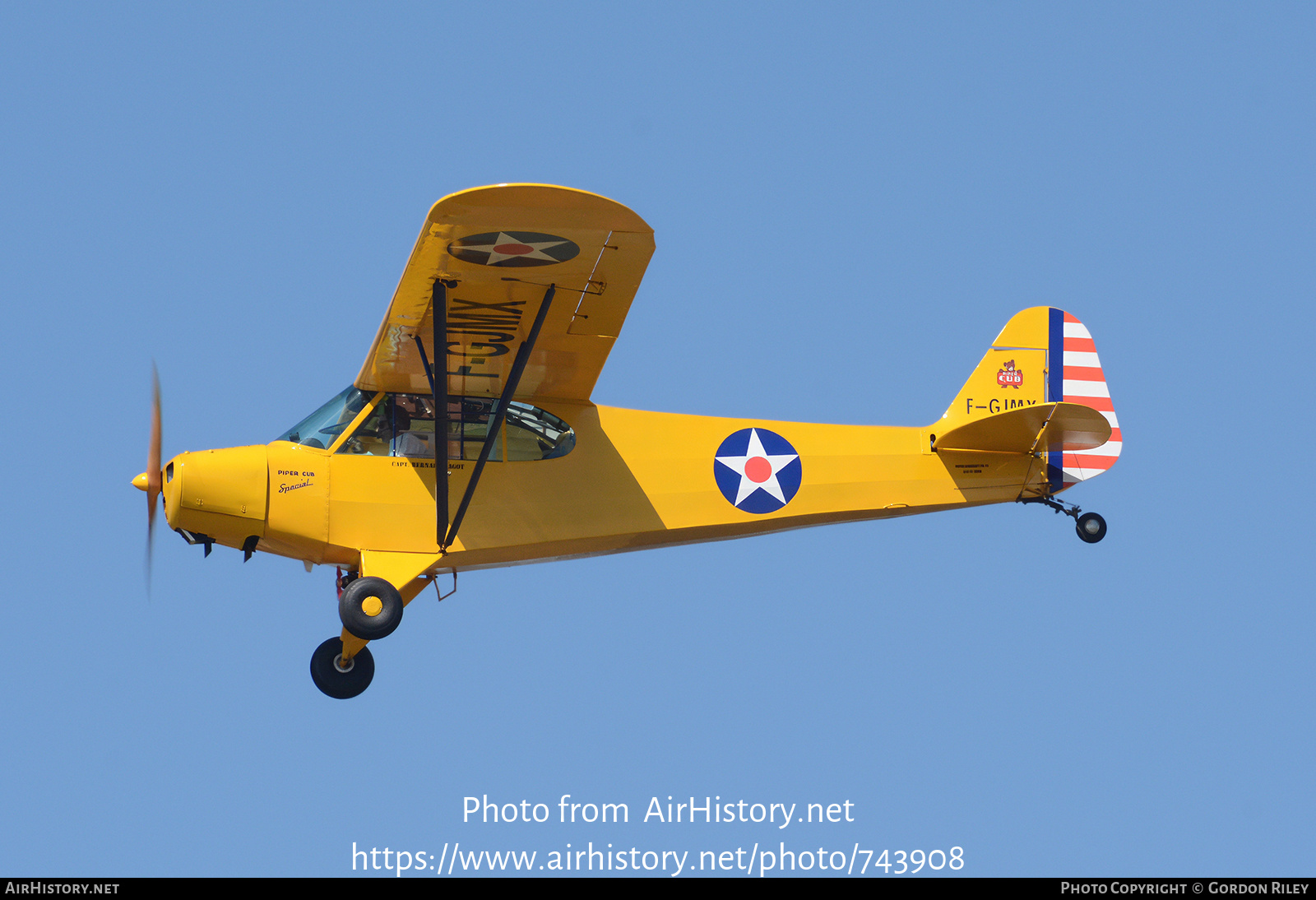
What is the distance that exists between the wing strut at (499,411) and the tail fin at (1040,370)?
4.57 meters

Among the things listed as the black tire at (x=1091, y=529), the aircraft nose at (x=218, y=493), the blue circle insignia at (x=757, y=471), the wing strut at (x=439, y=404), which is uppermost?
the black tire at (x=1091, y=529)

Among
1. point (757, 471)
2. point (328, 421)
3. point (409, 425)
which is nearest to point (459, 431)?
point (409, 425)

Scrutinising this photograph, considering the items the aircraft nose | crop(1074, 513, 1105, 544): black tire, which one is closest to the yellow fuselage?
the aircraft nose

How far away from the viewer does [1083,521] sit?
41.1 feet

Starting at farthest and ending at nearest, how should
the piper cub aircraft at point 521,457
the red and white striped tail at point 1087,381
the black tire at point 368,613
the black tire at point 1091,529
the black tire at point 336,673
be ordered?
the red and white striped tail at point 1087,381 → the black tire at point 1091,529 → the black tire at point 336,673 → the black tire at point 368,613 → the piper cub aircraft at point 521,457

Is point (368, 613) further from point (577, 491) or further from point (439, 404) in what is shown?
point (577, 491)

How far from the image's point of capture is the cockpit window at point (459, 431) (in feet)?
35.1

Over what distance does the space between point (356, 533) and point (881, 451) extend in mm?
4555

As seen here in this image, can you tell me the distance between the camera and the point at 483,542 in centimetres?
1073

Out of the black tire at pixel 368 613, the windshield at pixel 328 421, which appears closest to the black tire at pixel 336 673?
the black tire at pixel 368 613

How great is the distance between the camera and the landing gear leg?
12484 mm

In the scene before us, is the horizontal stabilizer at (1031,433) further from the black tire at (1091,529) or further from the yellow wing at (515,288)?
the yellow wing at (515,288)

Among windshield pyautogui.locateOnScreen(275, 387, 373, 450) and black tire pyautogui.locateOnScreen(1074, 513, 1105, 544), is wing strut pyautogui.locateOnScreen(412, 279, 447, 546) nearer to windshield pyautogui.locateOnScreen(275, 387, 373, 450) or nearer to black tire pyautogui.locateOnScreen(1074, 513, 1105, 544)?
windshield pyautogui.locateOnScreen(275, 387, 373, 450)
